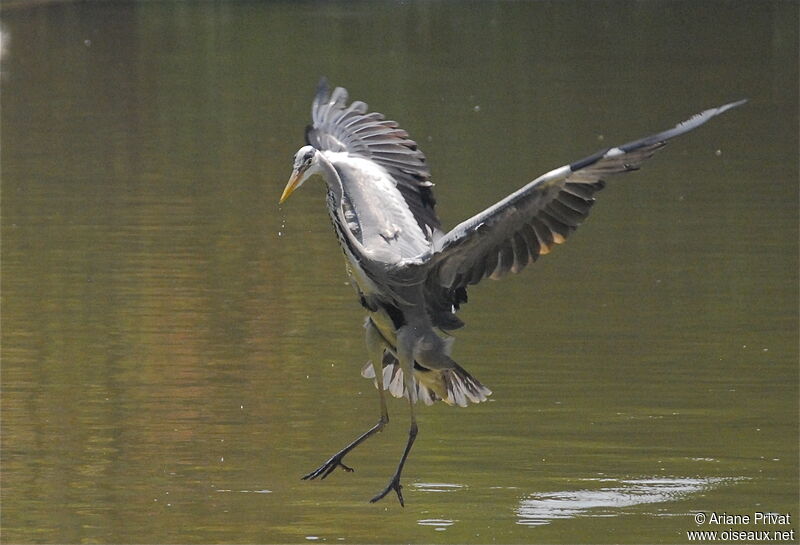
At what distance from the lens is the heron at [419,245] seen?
7939 mm

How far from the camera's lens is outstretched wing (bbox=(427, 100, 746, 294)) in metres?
7.68

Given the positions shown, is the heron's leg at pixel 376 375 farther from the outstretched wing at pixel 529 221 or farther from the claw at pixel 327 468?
the outstretched wing at pixel 529 221

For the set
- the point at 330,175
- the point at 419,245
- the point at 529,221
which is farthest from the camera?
the point at 419,245

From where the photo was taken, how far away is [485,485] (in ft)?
28.4

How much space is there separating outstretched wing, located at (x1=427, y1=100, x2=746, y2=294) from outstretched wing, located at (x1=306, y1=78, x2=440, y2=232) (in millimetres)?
876

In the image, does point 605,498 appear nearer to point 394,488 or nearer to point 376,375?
point 394,488

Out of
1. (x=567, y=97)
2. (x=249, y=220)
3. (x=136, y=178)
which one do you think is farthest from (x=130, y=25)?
(x=249, y=220)

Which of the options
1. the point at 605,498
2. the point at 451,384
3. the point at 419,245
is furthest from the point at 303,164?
the point at 605,498

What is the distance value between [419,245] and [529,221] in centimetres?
83

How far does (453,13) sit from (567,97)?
1815 cm

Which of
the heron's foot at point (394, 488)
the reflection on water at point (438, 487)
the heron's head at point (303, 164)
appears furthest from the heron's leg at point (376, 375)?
the heron's head at point (303, 164)

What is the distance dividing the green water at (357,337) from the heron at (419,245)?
426mm

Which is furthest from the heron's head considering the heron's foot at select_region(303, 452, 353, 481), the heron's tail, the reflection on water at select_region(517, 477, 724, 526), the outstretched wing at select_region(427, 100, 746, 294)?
the reflection on water at select_region(517, 477, 724, 526)

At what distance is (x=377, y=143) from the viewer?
9.61 metres
